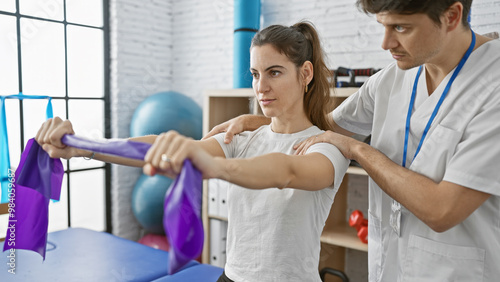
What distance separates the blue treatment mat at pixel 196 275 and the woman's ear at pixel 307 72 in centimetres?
100

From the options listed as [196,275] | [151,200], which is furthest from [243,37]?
[196,275]

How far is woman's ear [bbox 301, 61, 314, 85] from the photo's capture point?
1.37 meters

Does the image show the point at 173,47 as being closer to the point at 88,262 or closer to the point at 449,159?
the point at 88,262

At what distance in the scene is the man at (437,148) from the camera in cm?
115

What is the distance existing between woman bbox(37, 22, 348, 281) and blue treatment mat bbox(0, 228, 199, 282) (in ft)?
2.51

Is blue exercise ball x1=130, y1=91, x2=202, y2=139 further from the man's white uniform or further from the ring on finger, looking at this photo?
the ring on finger

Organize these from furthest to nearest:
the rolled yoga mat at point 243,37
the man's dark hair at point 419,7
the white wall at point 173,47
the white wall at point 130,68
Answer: the white wall at point 130,68 → the white wall at point 173,47 → the rolled yoga mat at point 243,37 → the man's dark hair at point 419,7

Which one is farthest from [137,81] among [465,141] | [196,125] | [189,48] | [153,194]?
[465,141]

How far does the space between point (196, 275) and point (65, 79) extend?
230cm

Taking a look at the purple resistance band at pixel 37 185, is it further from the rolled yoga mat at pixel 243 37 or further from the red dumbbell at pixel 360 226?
the rolled yoga mat at pixel 243 37

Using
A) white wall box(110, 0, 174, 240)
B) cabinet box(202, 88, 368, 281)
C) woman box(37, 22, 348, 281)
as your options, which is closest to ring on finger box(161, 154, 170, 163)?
woman box(37, 22, 348, 281)

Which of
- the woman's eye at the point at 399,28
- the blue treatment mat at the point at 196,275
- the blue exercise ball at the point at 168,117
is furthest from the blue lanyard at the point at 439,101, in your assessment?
the blue exercise ball at the point at 168,117

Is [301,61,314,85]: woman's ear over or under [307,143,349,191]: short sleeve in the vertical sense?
over

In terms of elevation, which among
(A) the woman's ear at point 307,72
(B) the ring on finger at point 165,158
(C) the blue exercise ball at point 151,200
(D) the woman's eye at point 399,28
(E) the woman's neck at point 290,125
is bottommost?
(C) the blue exercise ball at point 151,200
